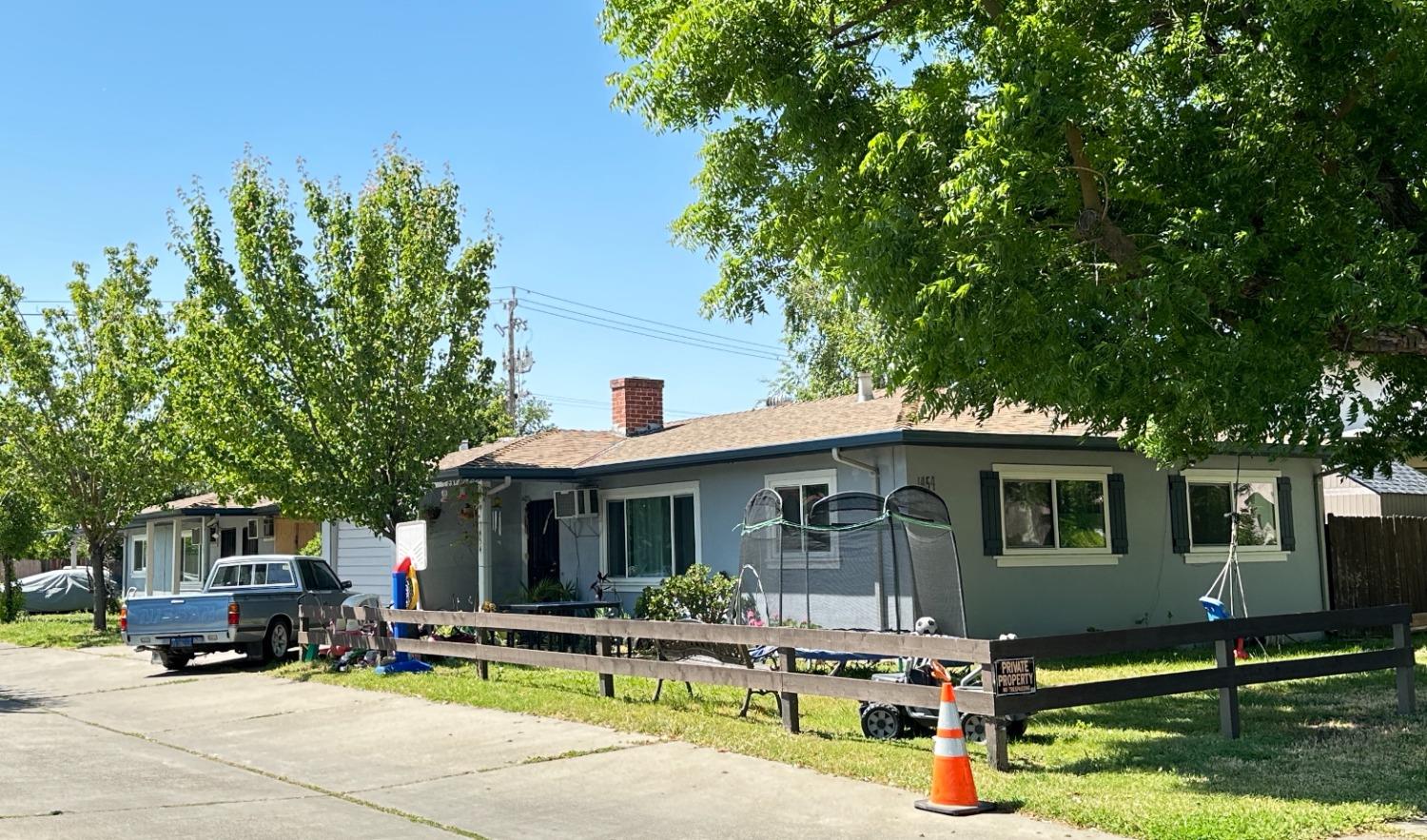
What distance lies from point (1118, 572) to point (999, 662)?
1027cm

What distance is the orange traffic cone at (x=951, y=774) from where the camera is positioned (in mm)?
8039

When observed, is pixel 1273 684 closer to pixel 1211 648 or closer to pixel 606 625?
pixel 1211 648

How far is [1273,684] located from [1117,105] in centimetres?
749

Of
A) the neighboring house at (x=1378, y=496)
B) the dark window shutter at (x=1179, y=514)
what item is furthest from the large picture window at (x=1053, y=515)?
the neighboring house at (x=1378, y=496)

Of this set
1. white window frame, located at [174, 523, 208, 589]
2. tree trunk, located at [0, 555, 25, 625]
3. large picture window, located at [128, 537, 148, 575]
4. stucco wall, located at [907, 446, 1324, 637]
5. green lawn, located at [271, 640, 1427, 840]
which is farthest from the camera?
large picture window, located at [128, 537, 148, 575]

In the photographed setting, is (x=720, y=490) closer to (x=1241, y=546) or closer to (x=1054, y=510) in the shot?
(x=1054, y=510)

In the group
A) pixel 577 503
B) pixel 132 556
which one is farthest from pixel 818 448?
pixel 132 556

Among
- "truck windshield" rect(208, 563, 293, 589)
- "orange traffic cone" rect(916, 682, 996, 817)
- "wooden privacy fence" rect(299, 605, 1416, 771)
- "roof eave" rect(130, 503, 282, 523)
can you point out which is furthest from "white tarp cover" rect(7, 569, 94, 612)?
"orange traffic cone" rect(916, 682, 996, 817)

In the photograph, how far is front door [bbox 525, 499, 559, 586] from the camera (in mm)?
22094

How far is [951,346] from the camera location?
9805 millimetres

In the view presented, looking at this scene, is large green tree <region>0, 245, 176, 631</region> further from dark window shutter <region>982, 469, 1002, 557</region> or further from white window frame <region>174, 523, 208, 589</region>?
dark window shutter <region>982, 469, 1002, 557</region>

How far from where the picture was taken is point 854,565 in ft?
42.1

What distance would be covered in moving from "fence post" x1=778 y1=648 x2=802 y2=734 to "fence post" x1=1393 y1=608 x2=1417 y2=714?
5468 millimetres

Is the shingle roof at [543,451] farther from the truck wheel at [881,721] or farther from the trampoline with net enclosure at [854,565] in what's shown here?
the truck wheel at [881,721]
